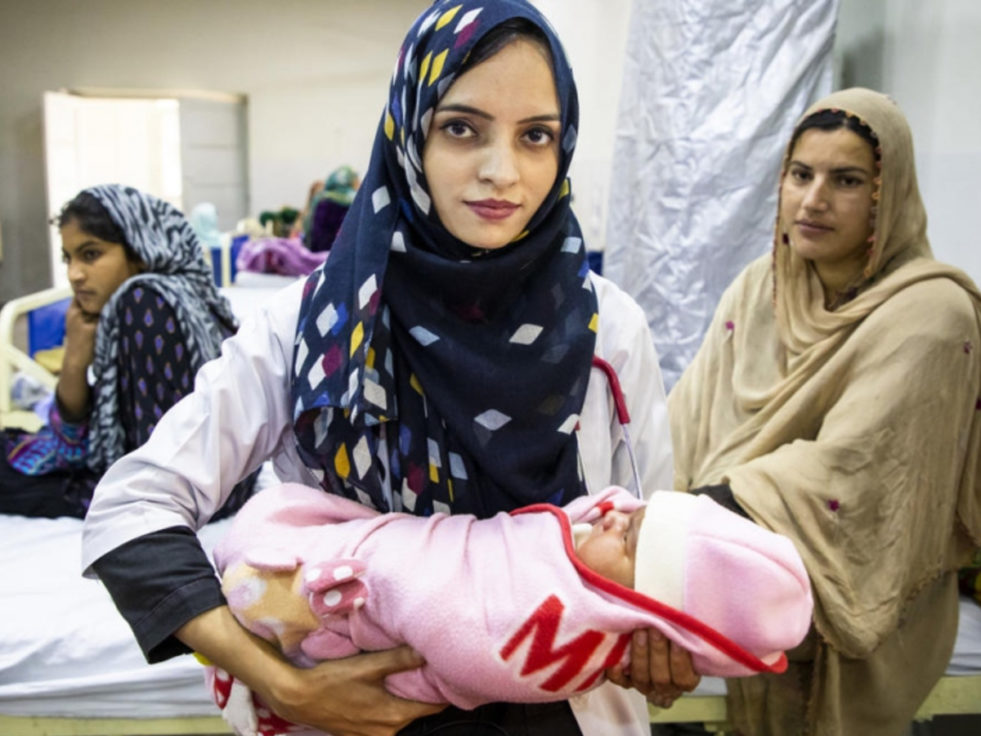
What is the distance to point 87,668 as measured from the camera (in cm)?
188

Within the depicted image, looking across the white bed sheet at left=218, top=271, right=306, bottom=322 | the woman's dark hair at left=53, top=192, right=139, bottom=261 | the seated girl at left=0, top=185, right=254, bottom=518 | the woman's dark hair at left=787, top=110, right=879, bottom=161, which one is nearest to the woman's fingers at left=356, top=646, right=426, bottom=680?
the seated girl at left=0, top=185, right=254, bottom=518

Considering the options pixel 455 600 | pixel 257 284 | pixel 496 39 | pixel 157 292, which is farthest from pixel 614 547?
pixel 257 284

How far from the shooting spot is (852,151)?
1.86m

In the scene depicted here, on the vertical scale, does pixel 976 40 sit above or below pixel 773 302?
above

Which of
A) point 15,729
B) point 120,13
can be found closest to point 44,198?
point 120,13

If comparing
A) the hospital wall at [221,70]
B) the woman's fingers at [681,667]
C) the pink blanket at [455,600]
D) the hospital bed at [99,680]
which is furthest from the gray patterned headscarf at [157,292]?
the hospital wall at [221,70]

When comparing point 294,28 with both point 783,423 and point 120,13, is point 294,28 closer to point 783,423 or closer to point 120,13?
point 120,13

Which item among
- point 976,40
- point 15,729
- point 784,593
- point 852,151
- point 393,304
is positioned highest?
point 976,40

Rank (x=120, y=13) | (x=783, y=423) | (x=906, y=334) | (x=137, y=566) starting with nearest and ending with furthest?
(x=137, y=566)
(x=906, y=334)
(x=783, y=423)
(x=120, y=13)

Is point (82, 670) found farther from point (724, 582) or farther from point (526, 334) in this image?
point (724, 582)

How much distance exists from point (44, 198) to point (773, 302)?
8.54m

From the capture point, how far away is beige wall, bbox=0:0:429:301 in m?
8.63

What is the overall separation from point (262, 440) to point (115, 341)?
4.26 feet

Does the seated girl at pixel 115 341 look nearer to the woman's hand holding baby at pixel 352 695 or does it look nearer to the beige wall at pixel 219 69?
the woman's hand holding baby at pixel 352 695
